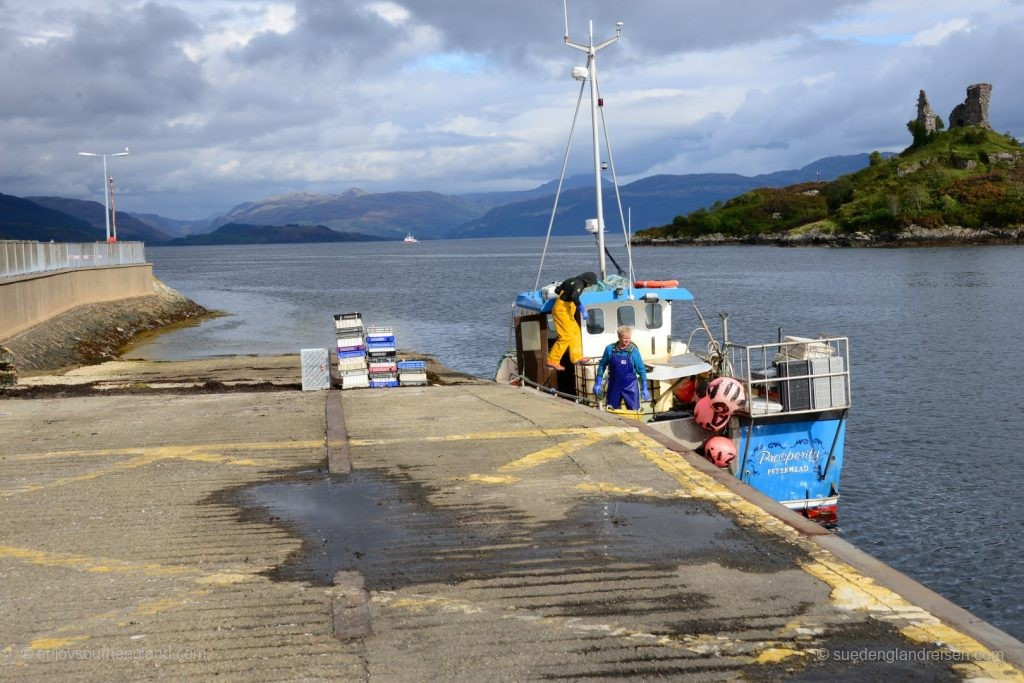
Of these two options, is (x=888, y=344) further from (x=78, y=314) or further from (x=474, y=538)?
(x=474, y=538)

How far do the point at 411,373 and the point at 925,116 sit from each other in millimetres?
181957

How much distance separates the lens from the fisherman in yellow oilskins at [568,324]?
17.5m

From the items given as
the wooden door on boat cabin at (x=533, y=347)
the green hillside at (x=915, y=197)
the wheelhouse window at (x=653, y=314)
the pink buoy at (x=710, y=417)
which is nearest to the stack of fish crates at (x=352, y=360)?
the wooden door on boat cabin at (x=533, y=347)

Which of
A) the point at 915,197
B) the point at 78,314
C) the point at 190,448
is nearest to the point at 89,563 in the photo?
the point at 190,448

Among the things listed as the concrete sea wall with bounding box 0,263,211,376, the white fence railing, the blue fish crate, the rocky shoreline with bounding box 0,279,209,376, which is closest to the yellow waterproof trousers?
the blue fish crate

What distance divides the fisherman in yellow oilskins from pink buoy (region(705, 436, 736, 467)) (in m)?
4.12

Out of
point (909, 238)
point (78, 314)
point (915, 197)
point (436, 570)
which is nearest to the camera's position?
point (436, 570)

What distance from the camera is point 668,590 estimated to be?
688 centimetres

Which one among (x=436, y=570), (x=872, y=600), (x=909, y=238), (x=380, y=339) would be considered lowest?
(x=872, y=600)

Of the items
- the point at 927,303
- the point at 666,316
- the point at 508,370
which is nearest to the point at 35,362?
the point at 508,370

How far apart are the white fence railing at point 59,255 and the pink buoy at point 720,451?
24.9 metres

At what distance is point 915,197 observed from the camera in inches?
5817

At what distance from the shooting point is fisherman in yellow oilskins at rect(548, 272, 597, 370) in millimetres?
17531

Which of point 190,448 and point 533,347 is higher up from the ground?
point 533,347
